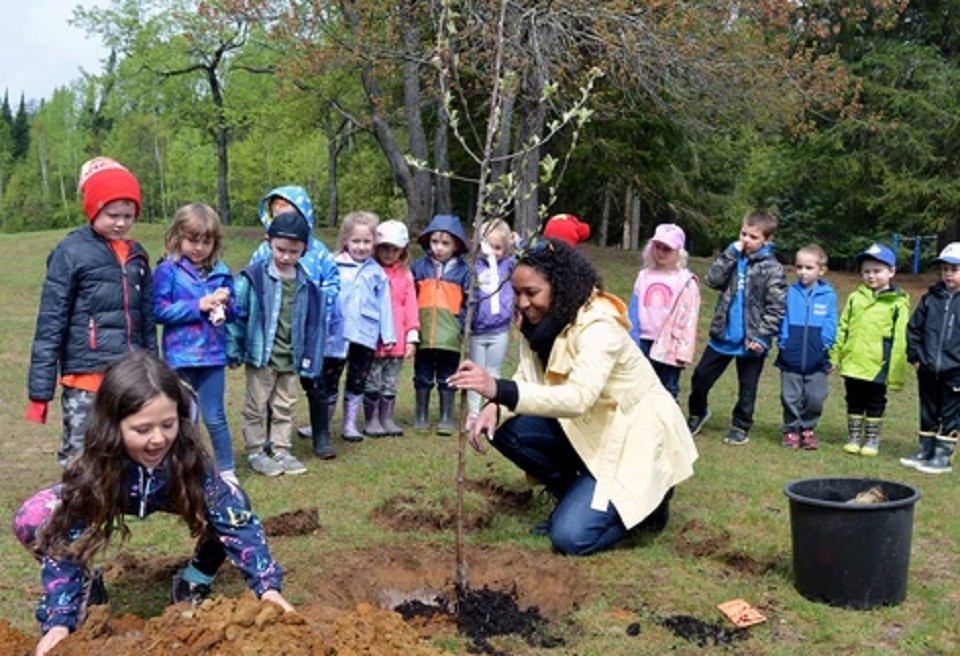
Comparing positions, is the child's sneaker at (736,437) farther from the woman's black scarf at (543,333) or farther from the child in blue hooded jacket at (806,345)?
the woman's black scarf at (543,333)

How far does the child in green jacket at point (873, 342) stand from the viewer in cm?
756

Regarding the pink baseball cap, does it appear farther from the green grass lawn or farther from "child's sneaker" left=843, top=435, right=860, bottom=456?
"child's sneaker" left=843, top=435, right=860, bottom=456

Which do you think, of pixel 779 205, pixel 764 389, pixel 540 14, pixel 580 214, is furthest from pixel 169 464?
pixel 779 205

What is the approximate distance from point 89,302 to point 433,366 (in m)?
3.52

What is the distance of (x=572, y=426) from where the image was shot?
4949 mm

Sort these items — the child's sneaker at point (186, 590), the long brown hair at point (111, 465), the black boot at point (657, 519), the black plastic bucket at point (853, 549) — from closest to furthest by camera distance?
1. the long brown hair at point (111, 465)
2. the child's sneaker at point (186, 590)
3. the black plastic bucket at point (853, 549)
4. the black boot at point (657, 519)

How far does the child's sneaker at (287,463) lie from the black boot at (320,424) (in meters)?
0.40

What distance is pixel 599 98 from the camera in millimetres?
16922

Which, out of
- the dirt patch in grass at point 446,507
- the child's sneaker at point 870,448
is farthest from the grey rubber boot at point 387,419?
the child's sneaker at point 870,448

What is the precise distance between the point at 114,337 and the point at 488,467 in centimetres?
268

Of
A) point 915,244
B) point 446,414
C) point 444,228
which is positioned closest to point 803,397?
point 446,414

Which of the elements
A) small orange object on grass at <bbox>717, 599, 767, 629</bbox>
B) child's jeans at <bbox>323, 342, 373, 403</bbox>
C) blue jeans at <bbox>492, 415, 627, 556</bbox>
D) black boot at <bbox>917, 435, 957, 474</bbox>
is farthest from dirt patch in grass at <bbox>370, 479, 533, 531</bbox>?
black boot at <bbox>917, 435, 957, 474</bbox>

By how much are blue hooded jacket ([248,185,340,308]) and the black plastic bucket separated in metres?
3.42

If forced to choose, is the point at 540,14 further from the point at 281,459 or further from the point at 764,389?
the point at 281,459
